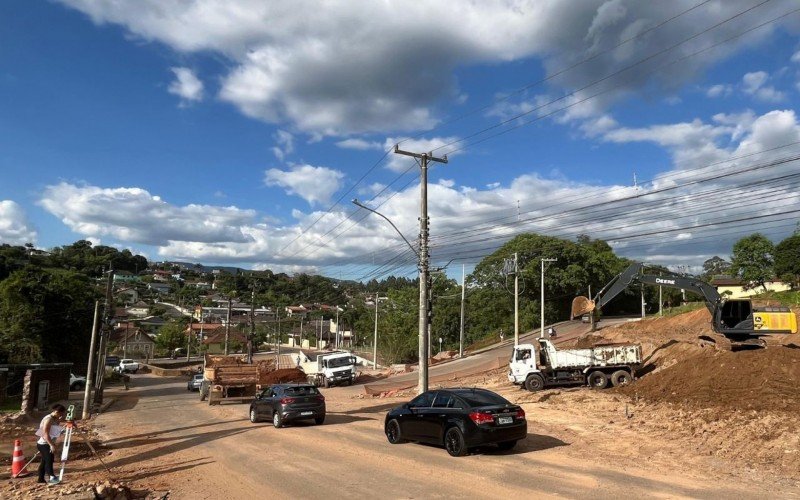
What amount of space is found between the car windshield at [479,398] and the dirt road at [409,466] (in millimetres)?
1156

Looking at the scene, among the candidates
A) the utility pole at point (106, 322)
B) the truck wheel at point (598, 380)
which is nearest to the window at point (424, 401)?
the truck wheel at point (598, 380)

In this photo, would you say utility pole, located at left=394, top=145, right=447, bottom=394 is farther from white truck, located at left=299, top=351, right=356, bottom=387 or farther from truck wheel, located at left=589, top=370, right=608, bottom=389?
white truck, located at left=299, top=351, right=356, bottom=387

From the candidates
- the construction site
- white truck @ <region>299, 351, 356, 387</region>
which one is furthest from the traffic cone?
white truck @ <region>299, 351, 356, 387</region>

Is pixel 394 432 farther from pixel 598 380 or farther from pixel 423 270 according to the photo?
pixel 598 380

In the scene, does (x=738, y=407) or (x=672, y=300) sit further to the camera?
(x=672, y=300)

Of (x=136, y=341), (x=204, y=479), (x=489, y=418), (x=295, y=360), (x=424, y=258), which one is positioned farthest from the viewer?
(x=136, y=341)

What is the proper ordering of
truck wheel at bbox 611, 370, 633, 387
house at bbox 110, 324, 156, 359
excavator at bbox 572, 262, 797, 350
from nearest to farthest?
excavator at bbox 572, 262, 797, 350 → truck wheel at bbox 611, 370, 633, 387 → house at bbox 110, 324, 156, 359

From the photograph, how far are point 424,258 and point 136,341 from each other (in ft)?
347

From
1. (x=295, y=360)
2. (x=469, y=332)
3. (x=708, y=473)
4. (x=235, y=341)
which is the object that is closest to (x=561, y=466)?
(x=708, y=473)

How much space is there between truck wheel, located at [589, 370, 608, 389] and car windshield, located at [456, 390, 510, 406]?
595 inches

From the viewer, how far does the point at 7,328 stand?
43375 mm

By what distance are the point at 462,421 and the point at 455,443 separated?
568 mm

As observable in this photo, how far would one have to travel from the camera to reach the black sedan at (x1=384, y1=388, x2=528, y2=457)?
1207 cm

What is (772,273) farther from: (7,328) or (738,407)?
(7,328)
